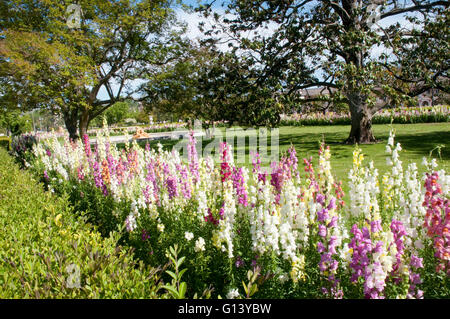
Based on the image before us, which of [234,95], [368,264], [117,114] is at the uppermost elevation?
[117,114]

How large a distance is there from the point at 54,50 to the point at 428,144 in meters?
16.8

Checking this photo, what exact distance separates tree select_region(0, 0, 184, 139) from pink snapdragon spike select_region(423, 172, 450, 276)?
15648 millimetres

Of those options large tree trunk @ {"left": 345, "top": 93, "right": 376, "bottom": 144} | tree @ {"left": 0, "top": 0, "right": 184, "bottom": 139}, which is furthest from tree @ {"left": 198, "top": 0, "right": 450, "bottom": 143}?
tree @ {"left": 0, "top": 0, "right": 184, "bottom": 139}

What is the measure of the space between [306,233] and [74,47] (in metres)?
19.1

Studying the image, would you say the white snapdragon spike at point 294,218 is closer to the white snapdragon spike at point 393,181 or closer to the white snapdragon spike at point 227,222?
the white snapdragon spike at point 227,222

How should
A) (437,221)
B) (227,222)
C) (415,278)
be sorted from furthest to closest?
(227,222) → (437,221) → (415,278)

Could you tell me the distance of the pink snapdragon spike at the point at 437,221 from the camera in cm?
216

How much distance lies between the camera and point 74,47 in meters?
17.7

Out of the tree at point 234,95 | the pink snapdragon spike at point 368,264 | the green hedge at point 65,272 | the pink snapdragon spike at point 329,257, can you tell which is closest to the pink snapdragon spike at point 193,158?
the green hedge at point 65,272

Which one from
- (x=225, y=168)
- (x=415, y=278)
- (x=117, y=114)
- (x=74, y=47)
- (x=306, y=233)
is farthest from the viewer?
(x=117, y=114)

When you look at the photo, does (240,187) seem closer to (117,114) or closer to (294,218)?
(294,218)

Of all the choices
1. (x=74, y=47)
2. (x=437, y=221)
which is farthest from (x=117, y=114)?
(x=437, y=221)

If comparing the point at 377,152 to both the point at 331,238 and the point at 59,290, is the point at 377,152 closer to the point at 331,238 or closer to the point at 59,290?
the point at 331,238

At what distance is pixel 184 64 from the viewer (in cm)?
1872
